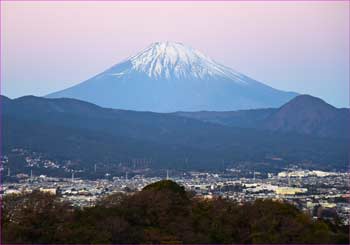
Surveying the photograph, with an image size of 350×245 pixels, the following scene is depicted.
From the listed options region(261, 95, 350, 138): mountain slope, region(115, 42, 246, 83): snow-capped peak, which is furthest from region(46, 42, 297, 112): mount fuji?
A: region(261, 95, 350, 138): mountain slope

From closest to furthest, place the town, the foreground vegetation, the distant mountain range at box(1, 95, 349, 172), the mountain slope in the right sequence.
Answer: the foreground vegetation
the town
the distant mountain range at box(1, 95, 349, 172)
the mountain slope

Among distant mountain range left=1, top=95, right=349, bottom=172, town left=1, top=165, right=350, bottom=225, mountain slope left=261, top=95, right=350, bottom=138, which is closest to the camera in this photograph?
town left=1, top=165, right=350, bottom=225

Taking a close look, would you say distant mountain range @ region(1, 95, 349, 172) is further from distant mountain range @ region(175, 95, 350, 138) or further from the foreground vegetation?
the foreground vegetation

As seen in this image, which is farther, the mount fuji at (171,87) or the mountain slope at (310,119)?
the mount fuji at (171,87)

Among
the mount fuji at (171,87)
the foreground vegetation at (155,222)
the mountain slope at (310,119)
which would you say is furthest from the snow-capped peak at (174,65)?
the foreground vegetation at (155,222)

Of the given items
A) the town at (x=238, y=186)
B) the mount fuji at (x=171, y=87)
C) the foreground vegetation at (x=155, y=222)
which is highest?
the mount fuji at (x=171, y=87)

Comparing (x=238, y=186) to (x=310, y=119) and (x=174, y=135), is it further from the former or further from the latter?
(x=310, y=119)

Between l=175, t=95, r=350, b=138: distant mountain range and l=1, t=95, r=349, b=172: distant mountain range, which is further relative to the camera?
l=175, t=95, r=350, b=138: distant mountain range

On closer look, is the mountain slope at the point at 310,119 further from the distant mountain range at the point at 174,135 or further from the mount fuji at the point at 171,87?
the mount fuji at the point at 171,87

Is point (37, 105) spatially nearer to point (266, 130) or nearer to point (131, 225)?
point (266, 130)
